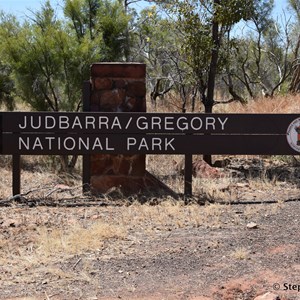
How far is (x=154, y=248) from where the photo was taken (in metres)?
6.12

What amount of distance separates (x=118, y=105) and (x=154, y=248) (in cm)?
388

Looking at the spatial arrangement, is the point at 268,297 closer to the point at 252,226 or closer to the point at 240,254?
the point at 240,254

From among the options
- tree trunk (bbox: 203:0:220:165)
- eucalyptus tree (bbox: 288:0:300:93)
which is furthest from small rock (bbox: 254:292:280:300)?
eucalyptus tree (bbox: 288:0:300:93)

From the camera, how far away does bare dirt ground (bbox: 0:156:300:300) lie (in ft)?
16.1

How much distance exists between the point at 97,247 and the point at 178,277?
1.25 meters

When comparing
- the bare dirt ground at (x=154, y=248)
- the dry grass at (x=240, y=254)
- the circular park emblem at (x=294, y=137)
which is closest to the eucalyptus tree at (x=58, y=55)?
the bare dirt ground at (x=154, y=248)

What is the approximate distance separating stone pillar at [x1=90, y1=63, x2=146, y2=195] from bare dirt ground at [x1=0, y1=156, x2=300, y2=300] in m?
0.65

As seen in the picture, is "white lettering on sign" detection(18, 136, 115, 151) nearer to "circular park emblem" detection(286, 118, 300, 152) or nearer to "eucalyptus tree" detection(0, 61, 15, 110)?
"circular park emblem" detection(286, 118, 300, 152)

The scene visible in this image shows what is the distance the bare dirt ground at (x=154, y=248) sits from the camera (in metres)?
4.89

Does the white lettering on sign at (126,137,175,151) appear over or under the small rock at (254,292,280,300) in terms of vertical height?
over

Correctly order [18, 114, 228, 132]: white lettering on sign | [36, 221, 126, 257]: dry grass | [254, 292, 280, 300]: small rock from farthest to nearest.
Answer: [18, 114, 228, 132]: white lettering on sign
[36, 221, 126, 257]: dry grass
[254, 292, 280, 300]: small rock

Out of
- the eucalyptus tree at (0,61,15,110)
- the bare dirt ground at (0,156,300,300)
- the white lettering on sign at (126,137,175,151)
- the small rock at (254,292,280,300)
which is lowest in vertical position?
the small rock at (254,292,280,300)

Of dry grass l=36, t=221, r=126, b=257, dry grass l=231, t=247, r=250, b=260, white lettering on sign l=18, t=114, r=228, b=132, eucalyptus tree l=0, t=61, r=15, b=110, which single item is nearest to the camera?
dry grass l=231, t=247, r=250, b=260

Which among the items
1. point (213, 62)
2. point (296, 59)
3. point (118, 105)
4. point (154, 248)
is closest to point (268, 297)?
point (154, 248)
